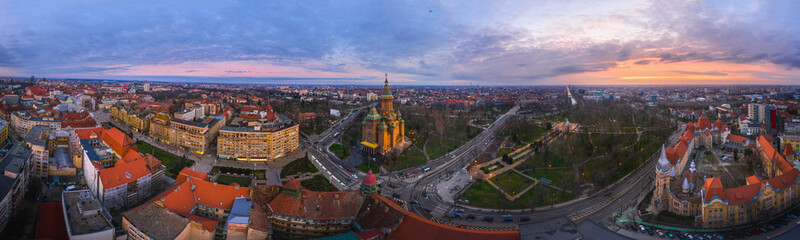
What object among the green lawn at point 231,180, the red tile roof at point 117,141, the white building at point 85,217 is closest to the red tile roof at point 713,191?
the green lawn at point 231,180

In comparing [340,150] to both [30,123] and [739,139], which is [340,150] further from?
[739,139]

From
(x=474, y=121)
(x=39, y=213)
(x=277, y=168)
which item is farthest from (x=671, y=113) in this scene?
(x=39, y=213)

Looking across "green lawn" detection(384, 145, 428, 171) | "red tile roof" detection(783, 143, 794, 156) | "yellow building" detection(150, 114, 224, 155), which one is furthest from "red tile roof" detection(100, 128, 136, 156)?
"red tile roof" detection(783, 143, 794, 156)

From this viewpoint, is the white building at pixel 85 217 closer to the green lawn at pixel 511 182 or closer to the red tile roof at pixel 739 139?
the green lawn at pixel 511 182

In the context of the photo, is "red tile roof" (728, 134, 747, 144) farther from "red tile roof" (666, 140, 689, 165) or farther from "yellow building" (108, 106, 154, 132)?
"yellow building" (108, 106, 154, 132)

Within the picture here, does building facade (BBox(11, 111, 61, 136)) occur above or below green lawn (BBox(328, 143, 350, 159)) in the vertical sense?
above

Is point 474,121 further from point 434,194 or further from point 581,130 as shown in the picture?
point 434,194
